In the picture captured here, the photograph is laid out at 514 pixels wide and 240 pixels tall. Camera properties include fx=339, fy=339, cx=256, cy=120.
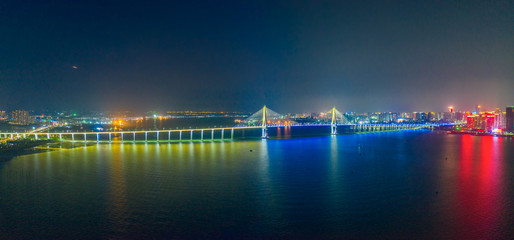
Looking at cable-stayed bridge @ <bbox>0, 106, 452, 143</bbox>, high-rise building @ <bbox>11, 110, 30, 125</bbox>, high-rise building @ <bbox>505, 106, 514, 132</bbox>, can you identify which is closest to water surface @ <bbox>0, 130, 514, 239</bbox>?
cable-stayed bridge @ <bbox>0, 106, 452, 143</bbox>

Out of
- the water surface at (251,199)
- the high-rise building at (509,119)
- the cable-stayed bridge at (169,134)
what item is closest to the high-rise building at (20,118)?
the cable-stayed bridge at (169,134)

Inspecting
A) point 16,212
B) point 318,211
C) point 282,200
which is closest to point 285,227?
point 318,211

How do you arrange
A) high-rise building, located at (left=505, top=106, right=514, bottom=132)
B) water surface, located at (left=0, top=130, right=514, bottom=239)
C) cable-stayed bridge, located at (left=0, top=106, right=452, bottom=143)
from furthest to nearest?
high-rise building, located at (left=505, top=106, right=514, bottom=132) < cable-stayed bridge, located at (left=0, top=106, right=452, bottom=143) < water surface, located at (left=0, top=130, right=514, bottom=239)

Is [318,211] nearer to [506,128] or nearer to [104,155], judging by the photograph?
[104,155]

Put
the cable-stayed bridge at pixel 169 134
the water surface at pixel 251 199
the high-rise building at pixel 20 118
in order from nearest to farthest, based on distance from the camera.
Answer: the water surface at pixel 251 199
the cable-stayed bridge at pixel 169 134
the high-rise building at pixel 20 118

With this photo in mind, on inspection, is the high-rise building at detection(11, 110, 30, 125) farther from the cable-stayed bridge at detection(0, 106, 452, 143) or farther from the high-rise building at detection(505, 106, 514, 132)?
the high-rise building at detection(505, 106, 514, 132)

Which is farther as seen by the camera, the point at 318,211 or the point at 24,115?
the point at 24,115

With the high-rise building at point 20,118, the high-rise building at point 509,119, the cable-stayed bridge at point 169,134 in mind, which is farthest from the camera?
the high-rise building at point 20,118

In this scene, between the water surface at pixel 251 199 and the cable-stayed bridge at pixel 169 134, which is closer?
the water surface at pixel 251 199

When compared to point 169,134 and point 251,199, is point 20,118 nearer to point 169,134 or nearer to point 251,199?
point 169,134

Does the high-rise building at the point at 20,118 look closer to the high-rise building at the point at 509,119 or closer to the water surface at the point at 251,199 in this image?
the water surface at the point at 251,199

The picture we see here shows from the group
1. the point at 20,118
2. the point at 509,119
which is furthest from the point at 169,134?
the point at 20,118
